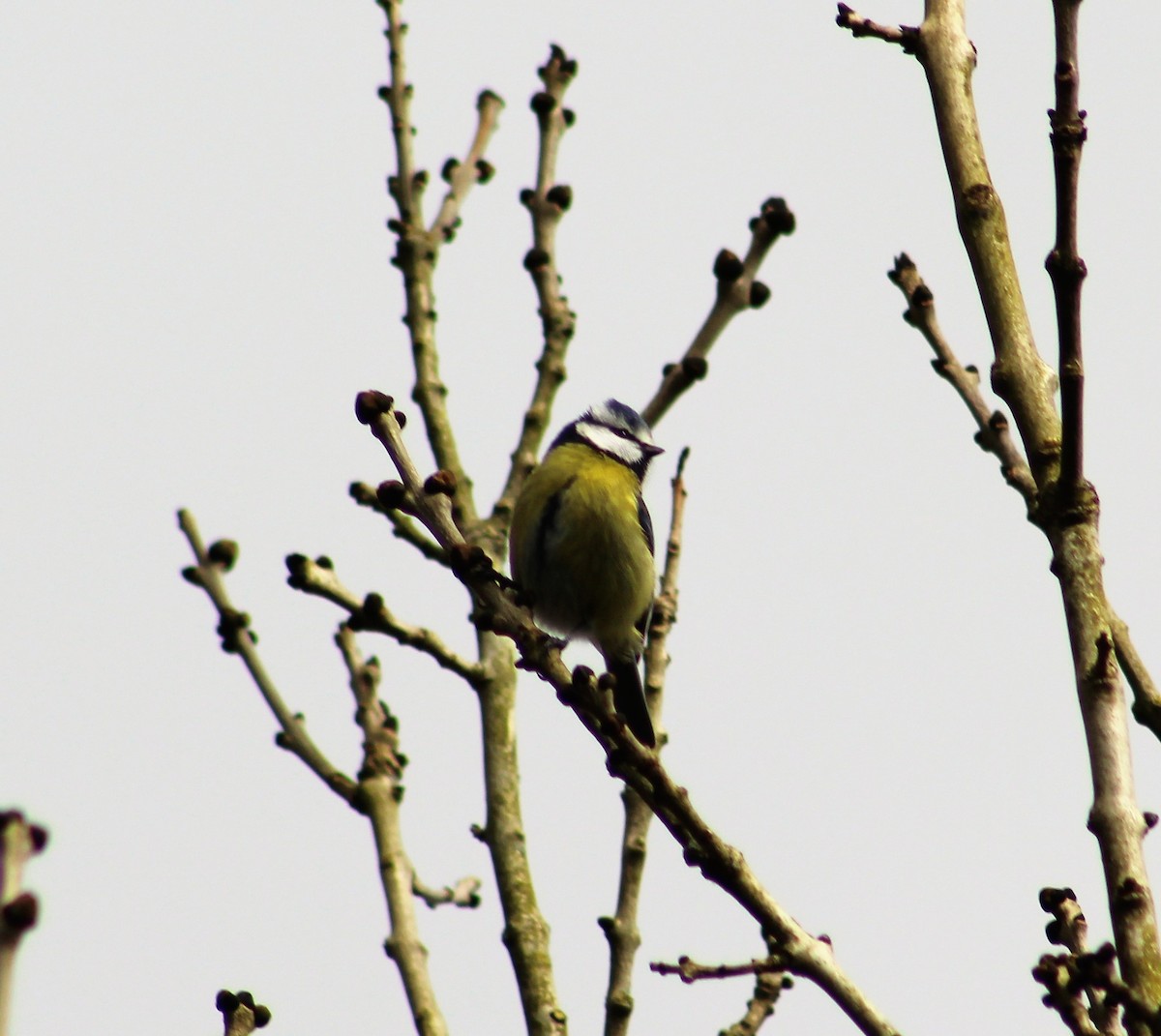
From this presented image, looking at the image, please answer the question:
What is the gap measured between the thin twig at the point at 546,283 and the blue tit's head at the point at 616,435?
83 cm

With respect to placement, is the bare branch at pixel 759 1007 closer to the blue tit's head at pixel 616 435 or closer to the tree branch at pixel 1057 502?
the tree branch at pixel 1057 502

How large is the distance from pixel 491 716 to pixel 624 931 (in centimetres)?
97

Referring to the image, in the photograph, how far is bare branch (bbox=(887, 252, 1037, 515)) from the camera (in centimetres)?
312

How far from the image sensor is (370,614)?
12.6ft

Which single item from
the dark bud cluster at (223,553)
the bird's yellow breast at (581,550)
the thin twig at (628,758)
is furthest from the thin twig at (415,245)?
the thin twig at (628,758)

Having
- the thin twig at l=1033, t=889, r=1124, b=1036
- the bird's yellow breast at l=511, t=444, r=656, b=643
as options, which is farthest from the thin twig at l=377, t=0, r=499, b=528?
the thin twig at l=1033, t=889, r=1124, b=1036

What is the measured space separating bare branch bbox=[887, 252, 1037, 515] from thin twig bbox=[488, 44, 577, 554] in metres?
1.64

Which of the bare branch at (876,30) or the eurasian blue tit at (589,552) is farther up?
the eurasian blue tit at (589,552)

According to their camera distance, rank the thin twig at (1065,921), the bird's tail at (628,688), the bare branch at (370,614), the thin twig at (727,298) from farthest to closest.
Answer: the bird's tail at (628,688) → the thin twig at (727,298) → the bare branch at (370,614) → the thin twig at (1065,921)

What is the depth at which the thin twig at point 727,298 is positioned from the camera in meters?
4.31

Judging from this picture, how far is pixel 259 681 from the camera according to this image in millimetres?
3887

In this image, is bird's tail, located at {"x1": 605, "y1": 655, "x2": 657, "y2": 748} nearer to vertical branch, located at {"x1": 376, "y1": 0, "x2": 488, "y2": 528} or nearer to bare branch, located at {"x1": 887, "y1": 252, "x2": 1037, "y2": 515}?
vertical branch, located at {"x1": 376, "y1": 0, "x2": 488, "y2": 528}

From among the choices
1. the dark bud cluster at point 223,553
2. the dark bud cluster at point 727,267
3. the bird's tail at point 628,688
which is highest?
the dark bud cluster at point 727,267

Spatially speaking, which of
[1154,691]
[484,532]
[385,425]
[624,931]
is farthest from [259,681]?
[1154,691]
